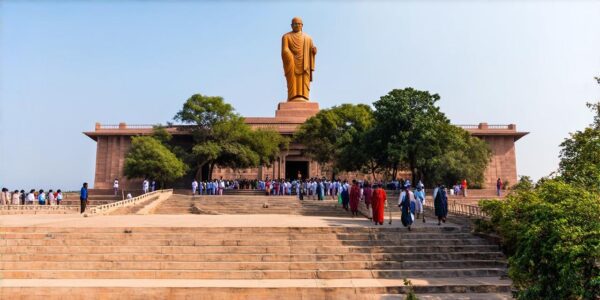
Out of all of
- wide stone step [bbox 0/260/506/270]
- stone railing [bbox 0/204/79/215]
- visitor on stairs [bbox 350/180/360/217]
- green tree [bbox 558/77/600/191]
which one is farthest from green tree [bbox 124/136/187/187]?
green tree [bbox 558/77/600/191]

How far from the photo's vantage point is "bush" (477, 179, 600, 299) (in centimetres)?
559

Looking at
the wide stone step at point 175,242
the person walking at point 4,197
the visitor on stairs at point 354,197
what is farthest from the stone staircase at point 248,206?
the wide stone step at point 175,242

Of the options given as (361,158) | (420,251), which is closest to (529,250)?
(420,251)

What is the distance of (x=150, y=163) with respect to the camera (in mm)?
23891

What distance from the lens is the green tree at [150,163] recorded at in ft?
78.7

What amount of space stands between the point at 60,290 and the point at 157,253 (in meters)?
1.96

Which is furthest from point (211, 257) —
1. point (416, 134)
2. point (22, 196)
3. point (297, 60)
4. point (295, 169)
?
point (297, 60)

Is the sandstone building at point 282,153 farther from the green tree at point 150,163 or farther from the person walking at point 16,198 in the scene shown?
the person walking at point 16,198

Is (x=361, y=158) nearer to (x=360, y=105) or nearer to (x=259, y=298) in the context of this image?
(x=360, y=105)

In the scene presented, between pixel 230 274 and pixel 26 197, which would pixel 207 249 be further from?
pixel 26 197

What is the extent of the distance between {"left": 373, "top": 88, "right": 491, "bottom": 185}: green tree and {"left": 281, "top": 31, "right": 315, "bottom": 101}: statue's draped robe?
12545 millimetres

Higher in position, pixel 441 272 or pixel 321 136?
pixel 321 136

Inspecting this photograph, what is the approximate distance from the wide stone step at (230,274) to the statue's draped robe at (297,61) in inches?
1043

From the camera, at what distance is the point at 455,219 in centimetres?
1246
